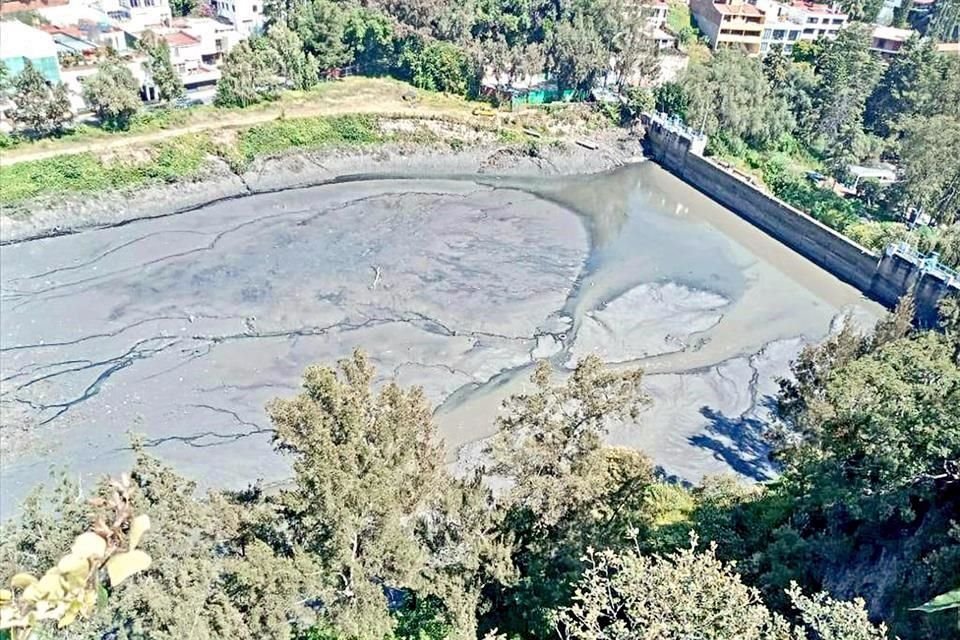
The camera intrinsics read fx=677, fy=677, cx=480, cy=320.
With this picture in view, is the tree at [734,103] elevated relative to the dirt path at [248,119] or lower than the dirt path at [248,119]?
elevated

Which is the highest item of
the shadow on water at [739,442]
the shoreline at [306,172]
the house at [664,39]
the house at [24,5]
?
the house at [664,39]

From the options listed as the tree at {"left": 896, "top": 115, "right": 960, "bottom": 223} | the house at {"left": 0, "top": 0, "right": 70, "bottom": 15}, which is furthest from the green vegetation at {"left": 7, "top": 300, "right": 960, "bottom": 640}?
the house at {"left": 0, "top": 0, "right": 70, "bottom": 15}

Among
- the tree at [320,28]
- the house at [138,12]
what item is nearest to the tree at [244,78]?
the tree at [320,28]

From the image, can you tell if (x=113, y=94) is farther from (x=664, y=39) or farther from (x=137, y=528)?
(x=664, y=39)

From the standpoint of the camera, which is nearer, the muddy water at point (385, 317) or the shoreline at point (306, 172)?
the muddy water at point (385, 317)

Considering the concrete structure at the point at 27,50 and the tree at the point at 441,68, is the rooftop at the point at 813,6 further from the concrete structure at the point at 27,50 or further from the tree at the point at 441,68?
the concrete structure at the point at 27,50

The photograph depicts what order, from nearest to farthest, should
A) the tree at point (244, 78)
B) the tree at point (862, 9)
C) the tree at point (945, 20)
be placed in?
1. the tree at point (244, 78)
2. the tree at point (945, 20)
3. the tree at point (862, 9)

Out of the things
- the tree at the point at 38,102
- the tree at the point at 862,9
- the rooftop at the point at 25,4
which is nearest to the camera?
the tree at the point at 38,102
